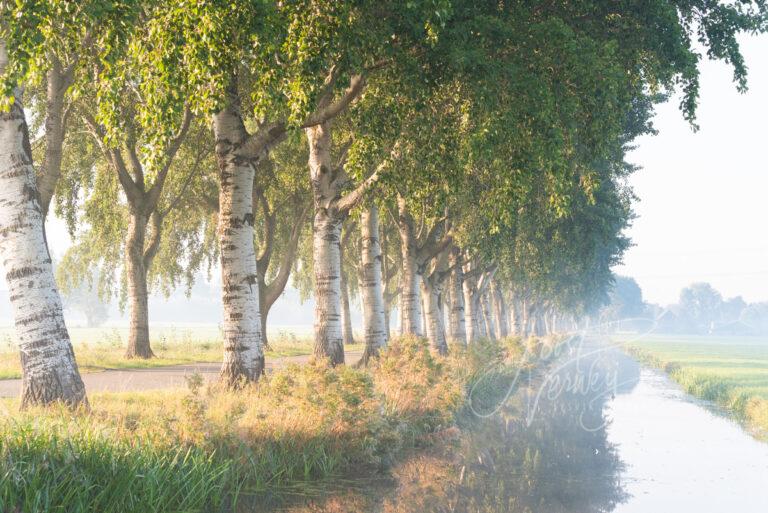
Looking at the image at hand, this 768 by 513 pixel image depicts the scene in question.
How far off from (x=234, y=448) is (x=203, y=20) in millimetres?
5510

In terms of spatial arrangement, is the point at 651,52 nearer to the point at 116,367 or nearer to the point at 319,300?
the point at 319,300

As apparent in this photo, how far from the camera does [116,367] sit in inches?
805

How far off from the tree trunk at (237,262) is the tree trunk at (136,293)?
457 inches

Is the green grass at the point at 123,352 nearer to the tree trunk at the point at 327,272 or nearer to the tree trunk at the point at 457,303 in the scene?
the tree trunk at the point at 457,303

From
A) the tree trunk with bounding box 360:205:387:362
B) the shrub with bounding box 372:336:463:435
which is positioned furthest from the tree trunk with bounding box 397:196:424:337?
the shrub with bounding box 372:336:463:435

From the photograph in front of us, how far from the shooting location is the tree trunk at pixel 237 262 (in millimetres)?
12008

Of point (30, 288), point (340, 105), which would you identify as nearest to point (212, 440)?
point (30, 288)

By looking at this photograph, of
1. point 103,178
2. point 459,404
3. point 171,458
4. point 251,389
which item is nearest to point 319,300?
point 459,404

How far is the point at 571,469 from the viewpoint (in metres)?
11.9

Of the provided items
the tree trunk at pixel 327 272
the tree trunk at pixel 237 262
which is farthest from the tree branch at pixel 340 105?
the tree trunk at pixel 327 272

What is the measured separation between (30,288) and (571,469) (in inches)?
376

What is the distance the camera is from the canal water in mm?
8953

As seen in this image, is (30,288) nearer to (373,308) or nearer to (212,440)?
(212,440)

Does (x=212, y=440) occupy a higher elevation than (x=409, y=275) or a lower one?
lower
